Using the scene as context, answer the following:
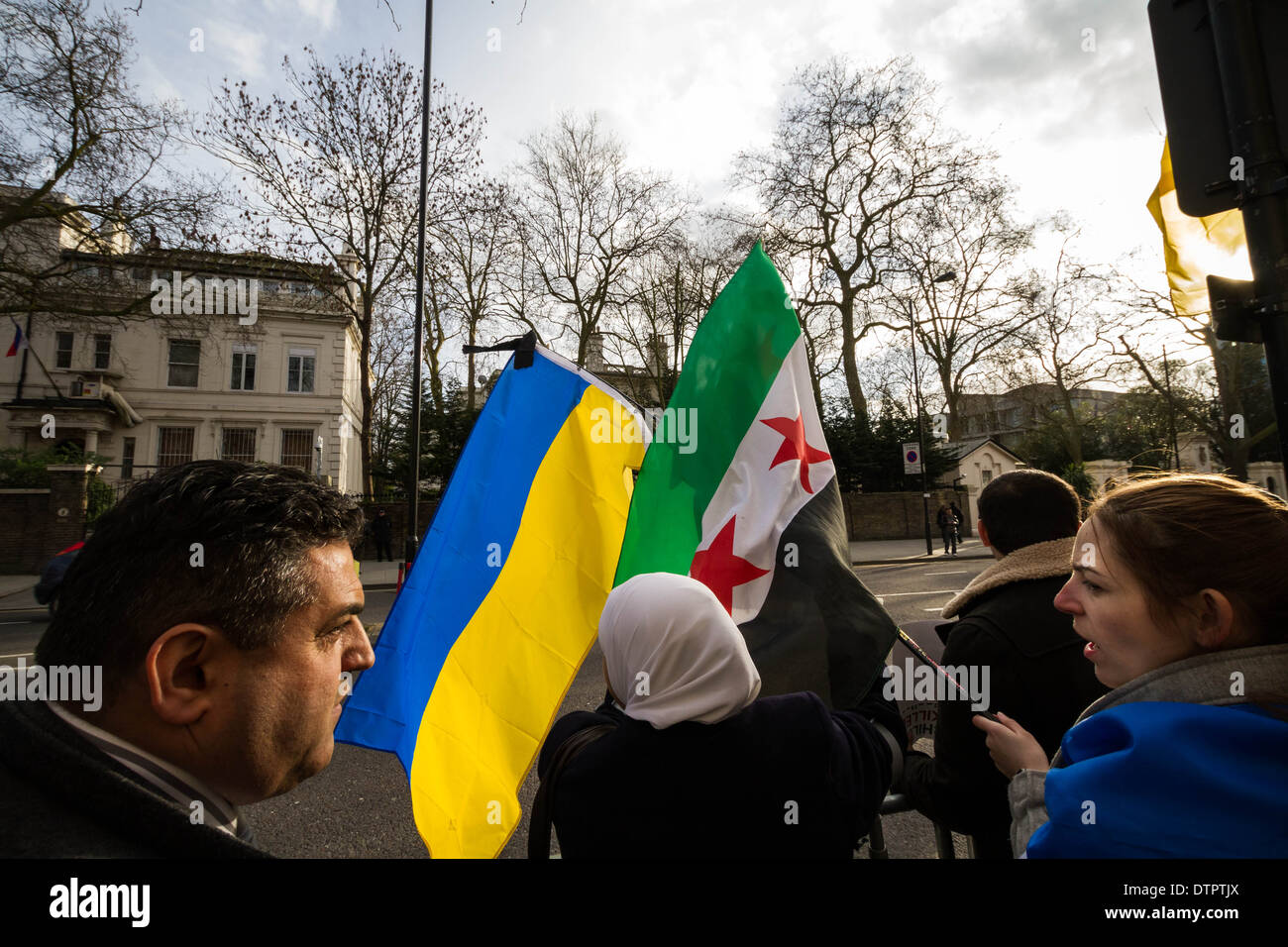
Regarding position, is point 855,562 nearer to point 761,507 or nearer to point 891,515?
point 891,515

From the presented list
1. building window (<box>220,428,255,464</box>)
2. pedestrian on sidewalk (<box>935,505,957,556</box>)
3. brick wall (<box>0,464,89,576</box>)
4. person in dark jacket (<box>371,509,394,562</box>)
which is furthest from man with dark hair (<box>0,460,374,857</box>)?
building window (<box>220,428,255,464</box>)

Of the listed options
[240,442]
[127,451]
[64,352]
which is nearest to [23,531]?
[127,451]

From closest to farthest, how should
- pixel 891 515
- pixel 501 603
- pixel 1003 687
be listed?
pixel 1003 687
pixel 501 603
pixel 891 515

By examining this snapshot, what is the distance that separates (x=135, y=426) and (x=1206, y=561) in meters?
36.9

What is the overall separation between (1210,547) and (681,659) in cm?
104

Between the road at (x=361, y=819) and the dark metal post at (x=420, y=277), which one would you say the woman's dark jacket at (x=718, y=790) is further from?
the dark metal post at (x=420, y=277)

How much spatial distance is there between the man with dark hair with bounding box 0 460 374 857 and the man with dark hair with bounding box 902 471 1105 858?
1.66m

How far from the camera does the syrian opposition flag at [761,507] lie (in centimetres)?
214

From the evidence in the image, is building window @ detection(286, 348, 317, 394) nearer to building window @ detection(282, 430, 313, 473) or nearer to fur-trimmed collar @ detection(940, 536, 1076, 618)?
building window @ detection(282, 430, 313, 473)

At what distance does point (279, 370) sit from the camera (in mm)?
31781

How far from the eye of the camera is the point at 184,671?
0.99m

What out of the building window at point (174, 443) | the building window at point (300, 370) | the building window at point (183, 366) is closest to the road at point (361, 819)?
the building window at point (300, 370)

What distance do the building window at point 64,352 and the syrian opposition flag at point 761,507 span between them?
3655 centimetres
